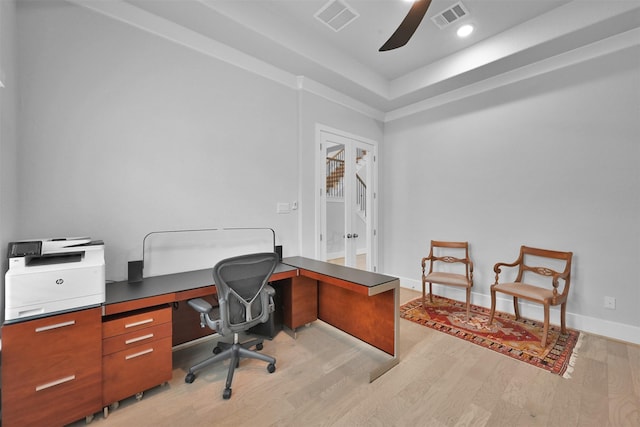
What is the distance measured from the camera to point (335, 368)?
7.50ft

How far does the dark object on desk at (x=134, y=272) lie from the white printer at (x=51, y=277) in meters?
0.54

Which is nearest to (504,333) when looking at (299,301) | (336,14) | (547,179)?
(547,179)

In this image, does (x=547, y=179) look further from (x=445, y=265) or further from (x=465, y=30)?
(x=465, y=30)

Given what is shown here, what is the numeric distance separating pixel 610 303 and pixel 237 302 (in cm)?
373

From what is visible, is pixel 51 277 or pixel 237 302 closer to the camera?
pixel 51 277

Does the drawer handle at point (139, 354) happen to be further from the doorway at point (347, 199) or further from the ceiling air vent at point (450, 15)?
the ceiling air vent at point (450, 15)

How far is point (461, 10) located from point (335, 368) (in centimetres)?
361

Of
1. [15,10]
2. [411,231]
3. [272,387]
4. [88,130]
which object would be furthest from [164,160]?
[411,231]

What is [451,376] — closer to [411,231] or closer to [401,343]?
[401,343]

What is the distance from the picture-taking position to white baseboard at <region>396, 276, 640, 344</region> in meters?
2.71

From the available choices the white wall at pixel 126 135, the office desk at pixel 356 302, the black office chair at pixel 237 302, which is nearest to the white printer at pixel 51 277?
the white wall at pixel 126 135

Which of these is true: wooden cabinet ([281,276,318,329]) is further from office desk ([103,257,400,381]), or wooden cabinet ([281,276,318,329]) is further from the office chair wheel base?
the office chair wheel base

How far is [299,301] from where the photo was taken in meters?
2.95

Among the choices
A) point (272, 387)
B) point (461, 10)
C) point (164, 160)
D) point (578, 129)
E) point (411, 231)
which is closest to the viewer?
point (272, 387)
